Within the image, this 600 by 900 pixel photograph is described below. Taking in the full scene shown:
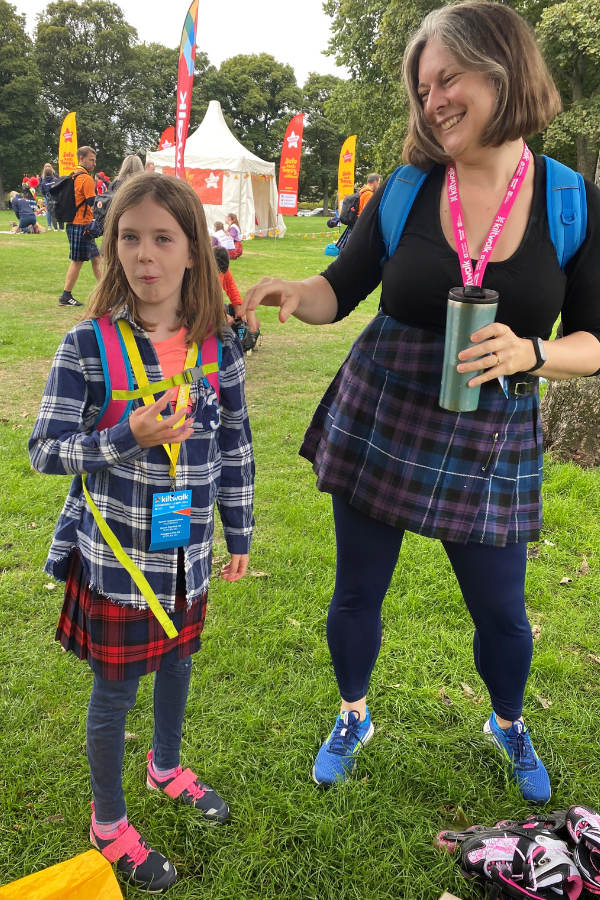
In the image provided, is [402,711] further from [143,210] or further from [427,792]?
[143,210]

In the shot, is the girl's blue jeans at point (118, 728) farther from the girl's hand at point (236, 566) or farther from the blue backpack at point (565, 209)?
the blue backpack at point (565, 209)

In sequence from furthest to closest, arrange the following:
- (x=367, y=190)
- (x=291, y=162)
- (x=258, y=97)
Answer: (x=258, y=97), (x=291, y=162), (x=367, y=190)

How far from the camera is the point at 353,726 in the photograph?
7.07ft

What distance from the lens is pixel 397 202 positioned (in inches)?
65.1

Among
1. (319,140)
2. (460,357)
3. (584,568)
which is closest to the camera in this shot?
(460,357)

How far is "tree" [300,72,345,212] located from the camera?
175 ft

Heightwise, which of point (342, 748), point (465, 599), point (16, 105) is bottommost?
point (342, 748)

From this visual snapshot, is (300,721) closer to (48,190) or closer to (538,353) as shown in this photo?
(538,353)

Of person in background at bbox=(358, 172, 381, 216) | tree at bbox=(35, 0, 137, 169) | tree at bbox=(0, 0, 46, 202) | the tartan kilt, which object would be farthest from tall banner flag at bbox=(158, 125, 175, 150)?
tree at bbox=(35, 0, 137, 169)

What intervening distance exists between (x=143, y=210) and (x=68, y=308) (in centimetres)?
824

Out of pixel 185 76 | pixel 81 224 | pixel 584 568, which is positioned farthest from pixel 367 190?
pixel 584 568

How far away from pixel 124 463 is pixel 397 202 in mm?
980

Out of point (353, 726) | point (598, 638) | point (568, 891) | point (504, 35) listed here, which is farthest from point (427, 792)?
point (504, 35)

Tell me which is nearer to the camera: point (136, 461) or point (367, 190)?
point (136, 461)
